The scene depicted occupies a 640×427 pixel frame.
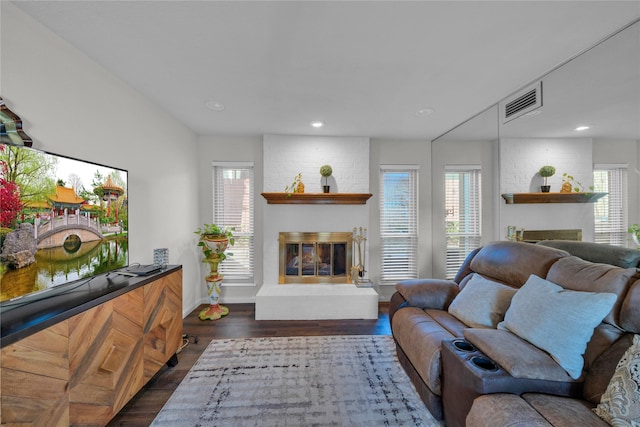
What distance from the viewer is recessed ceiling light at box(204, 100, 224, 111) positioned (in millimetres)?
2543

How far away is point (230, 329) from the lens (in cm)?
289

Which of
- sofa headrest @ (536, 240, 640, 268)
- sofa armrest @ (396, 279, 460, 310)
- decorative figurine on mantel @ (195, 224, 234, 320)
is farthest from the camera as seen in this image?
decorative figurine on mantel @ (195, 224, 234, 320)

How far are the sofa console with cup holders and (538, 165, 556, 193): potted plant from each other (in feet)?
2.29

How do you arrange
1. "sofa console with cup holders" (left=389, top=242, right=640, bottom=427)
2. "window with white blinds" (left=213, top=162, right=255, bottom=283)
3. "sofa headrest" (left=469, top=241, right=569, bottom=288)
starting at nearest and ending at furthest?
"sofa console with cup holders" (left=389, top=242, right=640, bottom=427) → "sofa headrest" (left=469, top=241, right=569, bottom=288) → "window with white blinds" (left=213, top=162, right=255, bottom=283)

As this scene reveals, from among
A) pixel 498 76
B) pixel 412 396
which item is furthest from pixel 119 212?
pixel 498 76

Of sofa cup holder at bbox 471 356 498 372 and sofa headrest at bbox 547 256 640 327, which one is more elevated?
sofa headrest at bbox 547 256 640 327

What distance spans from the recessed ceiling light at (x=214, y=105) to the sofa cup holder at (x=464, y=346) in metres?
2.97

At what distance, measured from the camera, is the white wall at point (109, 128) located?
1408 millimetres

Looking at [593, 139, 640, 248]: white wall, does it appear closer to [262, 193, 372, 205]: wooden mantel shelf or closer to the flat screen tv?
[262, 193, 372, 205]: wooden mantel shelf

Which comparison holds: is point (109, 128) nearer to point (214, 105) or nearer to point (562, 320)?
point (214, 105)

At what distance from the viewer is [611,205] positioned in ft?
5.55

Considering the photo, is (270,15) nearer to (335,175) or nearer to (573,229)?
(335,175)

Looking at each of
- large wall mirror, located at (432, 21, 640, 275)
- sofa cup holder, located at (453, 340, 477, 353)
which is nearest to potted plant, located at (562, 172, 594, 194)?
large wall mirror, located at (432, 21, 640, 275)

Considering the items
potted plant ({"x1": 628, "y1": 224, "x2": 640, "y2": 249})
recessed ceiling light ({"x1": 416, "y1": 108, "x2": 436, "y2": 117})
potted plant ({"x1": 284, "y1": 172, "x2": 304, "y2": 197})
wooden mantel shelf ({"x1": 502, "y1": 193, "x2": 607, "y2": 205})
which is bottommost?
potted plant ({"x1": 628, "y1": 224, "x2": 640, "y2": 249})
